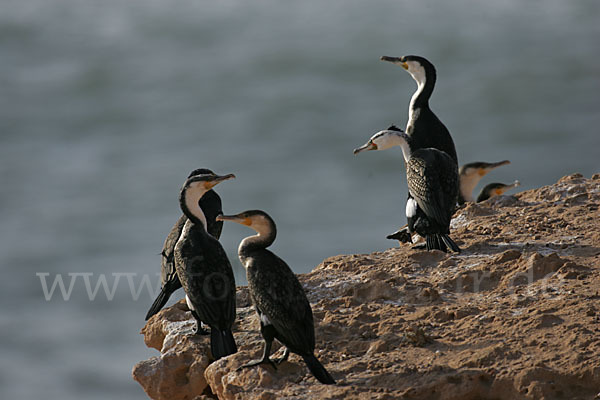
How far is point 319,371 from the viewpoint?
5523mm

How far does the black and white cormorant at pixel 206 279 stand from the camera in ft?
20.8

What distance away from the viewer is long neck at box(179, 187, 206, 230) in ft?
23.6

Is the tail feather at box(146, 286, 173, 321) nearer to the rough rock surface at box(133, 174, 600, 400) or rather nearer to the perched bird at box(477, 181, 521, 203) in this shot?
the rough rock surface at box(133, 174, 600, 400)

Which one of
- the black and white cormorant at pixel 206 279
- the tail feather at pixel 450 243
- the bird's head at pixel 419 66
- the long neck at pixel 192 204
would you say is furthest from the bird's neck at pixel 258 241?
the bird's head at pixel 419 66

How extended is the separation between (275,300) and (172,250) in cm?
238

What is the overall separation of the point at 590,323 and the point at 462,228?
2.76 m

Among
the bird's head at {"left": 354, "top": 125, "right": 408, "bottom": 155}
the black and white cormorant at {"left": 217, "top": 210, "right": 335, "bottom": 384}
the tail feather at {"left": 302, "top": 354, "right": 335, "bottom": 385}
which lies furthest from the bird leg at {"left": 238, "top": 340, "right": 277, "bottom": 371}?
the bird's head at {"left": 354, "top": 125, "right": 408, "bottom": 155}

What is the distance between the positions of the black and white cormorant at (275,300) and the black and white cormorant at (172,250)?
177 cm

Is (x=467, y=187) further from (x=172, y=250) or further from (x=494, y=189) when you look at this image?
(x=172, y=250)

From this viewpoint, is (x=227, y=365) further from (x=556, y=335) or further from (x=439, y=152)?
(x=439, y=152)

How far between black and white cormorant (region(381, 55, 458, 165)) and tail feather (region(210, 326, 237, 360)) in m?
3.40

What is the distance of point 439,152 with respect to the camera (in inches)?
326

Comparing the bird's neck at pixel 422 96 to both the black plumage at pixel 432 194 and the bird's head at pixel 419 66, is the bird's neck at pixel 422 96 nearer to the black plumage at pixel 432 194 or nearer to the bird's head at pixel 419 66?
the bird's head at pixel 419 66

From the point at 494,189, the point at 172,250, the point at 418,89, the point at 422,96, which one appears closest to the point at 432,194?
the point at 422,96
